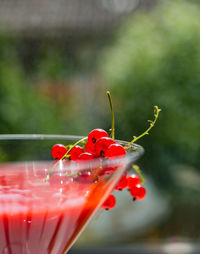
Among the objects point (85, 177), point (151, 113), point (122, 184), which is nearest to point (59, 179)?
point (85, 177)

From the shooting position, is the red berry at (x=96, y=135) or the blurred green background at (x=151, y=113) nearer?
the red berry at (x=96, y=135)

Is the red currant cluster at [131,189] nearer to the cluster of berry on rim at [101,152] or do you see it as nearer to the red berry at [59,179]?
the cluster of berry on rim at [101,152]

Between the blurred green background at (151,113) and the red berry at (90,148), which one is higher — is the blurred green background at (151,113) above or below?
below

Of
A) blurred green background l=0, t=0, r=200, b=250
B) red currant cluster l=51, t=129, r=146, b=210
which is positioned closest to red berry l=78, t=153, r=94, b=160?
red currant cluster l=51, t=129, r=146, b=210

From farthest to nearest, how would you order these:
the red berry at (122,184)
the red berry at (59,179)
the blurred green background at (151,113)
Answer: the blurred green background at (151,113)
the red berry at (122,184)
the red berry at (59,179)

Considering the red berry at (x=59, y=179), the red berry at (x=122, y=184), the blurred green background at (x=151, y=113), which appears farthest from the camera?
the blurred green background at (x=151, y=113)

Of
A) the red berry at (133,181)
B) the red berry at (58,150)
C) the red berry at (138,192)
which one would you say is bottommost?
the red berry at (138,192)

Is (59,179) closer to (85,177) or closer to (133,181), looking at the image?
(85,177)

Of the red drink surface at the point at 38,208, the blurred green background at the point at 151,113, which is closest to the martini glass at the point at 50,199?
the red drink surface at the point at 38,208
